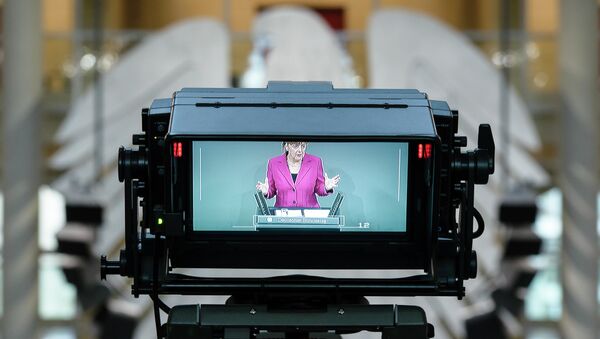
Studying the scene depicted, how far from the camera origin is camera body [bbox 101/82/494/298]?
368 cm

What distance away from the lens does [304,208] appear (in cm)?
373

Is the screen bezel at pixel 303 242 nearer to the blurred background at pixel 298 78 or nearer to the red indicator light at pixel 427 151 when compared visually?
the red indicator light at pixel 427 151

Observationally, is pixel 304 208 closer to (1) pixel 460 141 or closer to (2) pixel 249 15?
(1) pixel 460 141

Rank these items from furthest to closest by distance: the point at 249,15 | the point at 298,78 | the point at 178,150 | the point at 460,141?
1. the point at 249,15
2. the point at 298,78
3. the point at 460,141
4. the point at 178,150

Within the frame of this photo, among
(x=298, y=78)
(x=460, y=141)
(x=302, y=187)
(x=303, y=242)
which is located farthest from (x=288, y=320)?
(x=298, y=78)

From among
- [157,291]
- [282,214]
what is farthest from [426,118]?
[157,291]

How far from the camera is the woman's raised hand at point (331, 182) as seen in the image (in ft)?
12.2

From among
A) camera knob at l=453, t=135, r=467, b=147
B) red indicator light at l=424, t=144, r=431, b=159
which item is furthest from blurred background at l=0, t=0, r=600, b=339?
red indicator light at l=424, t=144, r=431, b=159

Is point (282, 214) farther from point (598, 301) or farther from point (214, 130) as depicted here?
point (598, 301)

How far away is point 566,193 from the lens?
41.0 feet

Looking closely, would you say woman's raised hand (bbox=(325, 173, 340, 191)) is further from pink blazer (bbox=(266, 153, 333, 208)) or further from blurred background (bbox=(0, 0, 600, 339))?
blurred background (bbox=(0, 0, 600, 339))

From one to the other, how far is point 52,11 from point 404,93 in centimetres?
989

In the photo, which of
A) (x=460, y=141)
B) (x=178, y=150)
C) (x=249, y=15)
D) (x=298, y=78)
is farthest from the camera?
(x=249, y=15)

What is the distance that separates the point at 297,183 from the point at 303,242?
0.17m
